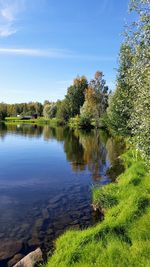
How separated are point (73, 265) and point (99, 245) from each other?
4.84 ft

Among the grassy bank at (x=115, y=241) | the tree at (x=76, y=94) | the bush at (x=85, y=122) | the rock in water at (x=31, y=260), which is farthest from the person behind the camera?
the tree at (x=76, y=94)

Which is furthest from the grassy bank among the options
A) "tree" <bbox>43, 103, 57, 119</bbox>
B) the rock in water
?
"tree" <bbox>43, 103, 57, 119</bbox>

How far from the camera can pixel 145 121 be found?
10.8 m

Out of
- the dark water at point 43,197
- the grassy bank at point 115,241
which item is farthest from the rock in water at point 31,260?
the dark water at point 43,197

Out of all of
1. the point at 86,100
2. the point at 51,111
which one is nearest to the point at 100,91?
the point at 86,100

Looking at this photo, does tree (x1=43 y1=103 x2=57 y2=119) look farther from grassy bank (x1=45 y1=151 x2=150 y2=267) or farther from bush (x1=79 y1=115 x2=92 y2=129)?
grassy bank (x1=45 y1=151 x2=150 y2=267)

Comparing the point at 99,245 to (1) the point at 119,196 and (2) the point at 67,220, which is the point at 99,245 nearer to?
(2) the point at 67,220

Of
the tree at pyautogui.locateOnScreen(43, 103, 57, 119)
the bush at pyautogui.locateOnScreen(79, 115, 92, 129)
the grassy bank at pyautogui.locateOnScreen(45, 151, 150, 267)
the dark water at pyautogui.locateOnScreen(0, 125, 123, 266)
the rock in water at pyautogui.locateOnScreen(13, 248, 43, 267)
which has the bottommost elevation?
the dark water at pyautogui.locateOnScreen(0, 125, 123, 266)

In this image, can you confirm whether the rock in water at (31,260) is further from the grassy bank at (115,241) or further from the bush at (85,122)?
the bush at (85,122)

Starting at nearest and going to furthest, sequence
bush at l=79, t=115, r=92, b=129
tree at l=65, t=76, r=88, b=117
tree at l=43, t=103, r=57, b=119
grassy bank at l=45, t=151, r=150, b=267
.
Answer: grassy bank at l=45, t=151, r=150, b=267 → bush at l=79, t=115, r=92, b=129 → tree at l=65, t=76, r=88, b=117 → tree at l=43, t=103, r=57, b=119

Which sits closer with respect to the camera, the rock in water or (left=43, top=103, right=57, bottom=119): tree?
the rock in water

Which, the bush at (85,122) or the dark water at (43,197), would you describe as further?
the bush at (85,122)

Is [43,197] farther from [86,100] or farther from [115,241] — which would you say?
[86,100]

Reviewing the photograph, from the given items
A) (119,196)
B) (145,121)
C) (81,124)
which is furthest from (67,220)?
(81,124)
